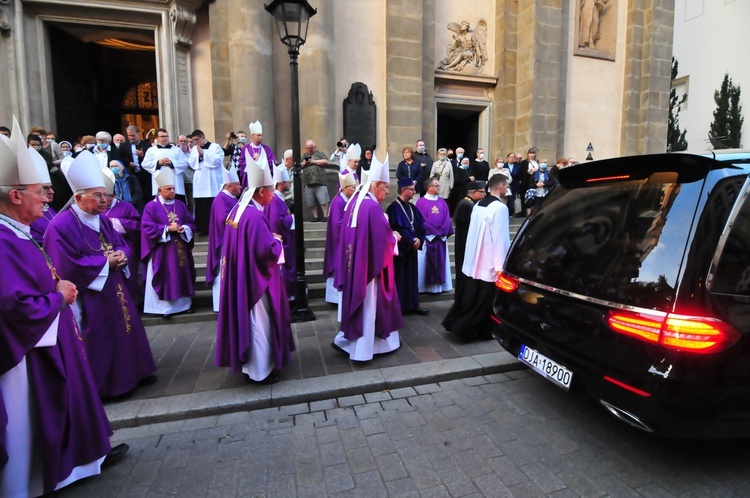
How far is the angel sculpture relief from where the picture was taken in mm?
13125

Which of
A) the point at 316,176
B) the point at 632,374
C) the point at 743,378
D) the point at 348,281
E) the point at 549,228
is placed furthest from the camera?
the point at 316,176

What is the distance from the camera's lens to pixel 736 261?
2311 millimetres

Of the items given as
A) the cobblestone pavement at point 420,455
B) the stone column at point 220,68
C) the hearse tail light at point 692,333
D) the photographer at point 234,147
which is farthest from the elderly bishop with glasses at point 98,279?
the stone column at point 220,68

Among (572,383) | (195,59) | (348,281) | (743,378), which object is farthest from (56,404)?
(195,59)

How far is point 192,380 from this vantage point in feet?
13.1

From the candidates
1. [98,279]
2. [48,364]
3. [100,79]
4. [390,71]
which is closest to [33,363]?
[48,364]

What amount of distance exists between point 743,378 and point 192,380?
4136 mm

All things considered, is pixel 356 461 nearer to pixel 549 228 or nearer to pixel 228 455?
pixel 228 455

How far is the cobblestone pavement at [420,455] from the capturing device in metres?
2.53

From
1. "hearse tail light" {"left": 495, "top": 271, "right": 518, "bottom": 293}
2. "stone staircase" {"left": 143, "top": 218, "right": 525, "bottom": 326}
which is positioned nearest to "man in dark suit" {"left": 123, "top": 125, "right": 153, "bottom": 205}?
"stone staircase" {"left": 143, "top": 218, "right": 525, "bottom": 326}

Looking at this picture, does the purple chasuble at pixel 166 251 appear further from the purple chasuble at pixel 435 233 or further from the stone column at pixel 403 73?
the stone column at pixel 403 73

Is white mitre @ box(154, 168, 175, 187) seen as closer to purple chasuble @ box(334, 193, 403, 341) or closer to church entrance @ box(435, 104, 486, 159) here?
purple chasuble @ box(334, 193, 403, 341)

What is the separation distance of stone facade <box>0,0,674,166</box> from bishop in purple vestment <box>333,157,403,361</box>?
6619 mm

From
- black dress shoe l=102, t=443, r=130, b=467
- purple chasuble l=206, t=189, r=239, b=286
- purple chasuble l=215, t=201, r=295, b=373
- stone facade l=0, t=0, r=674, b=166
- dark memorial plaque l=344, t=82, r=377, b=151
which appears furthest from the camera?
dark memorial plaque l=344, t=82, r=377, b=151
